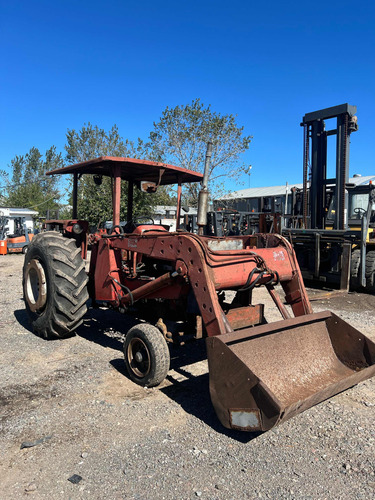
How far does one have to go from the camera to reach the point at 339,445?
3.03 m

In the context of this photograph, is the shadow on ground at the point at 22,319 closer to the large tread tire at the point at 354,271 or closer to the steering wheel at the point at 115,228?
the steering wheel at the point at 115,228

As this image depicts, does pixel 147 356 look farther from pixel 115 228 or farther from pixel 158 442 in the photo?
pixel 115 228

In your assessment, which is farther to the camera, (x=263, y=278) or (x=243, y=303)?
(x=243, y=303)

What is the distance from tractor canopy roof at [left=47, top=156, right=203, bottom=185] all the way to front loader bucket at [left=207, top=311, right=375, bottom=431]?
8.69 ft

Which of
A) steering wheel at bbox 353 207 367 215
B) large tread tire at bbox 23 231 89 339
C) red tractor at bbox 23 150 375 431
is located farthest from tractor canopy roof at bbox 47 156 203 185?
steering wheel at bbox 353 207 367 215

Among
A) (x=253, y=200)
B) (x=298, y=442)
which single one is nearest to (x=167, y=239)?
(x=298, y=442)

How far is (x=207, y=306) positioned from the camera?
11.6ft

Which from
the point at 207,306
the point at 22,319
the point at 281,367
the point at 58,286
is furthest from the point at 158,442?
the point at 22,319

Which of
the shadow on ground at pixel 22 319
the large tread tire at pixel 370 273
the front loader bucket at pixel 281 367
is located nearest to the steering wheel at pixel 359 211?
the large tread tire at pixel 370 273

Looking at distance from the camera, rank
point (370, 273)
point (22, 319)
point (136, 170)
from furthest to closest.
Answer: point (370, 273) → point (22, 319) → point (136, 170)

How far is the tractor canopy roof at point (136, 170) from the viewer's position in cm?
497

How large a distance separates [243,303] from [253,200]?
92.9 feet

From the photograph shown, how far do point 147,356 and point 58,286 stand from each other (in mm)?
1679

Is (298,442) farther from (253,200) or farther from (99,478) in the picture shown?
(253,200)
